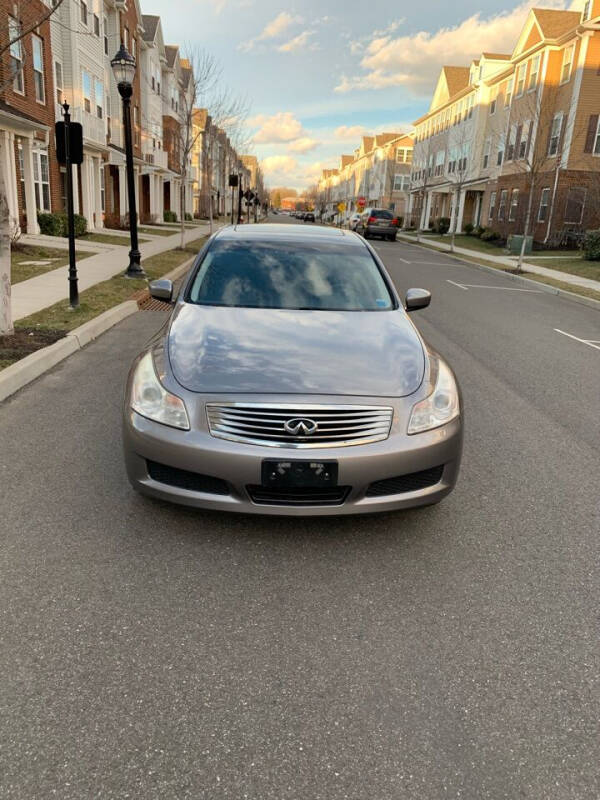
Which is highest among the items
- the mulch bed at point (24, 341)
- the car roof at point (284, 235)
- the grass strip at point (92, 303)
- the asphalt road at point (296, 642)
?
the car roof at point (284, 235)

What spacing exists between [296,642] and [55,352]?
5468 millimetres

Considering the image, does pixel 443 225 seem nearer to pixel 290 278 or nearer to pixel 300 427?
pixel 290 278

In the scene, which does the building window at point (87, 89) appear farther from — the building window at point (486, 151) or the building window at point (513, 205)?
the building window at point (486, 151)

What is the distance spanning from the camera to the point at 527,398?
6668 mm

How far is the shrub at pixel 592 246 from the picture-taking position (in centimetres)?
2481

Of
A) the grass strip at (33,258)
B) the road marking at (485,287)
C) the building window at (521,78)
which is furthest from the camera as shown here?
the building window at (521,78)

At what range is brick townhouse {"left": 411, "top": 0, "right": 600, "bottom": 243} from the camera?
3078cm

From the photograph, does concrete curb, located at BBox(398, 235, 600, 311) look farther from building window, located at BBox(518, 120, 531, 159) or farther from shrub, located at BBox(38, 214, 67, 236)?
shrub, located at BBox(38, 214, 67, 236)

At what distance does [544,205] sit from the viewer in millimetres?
33312

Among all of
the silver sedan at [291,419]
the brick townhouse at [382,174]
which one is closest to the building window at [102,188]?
the silver sedan at [291,419]

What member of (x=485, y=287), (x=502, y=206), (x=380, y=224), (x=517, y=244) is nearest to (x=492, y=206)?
(x=502, y=206)

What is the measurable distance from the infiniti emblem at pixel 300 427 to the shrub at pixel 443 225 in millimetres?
50234

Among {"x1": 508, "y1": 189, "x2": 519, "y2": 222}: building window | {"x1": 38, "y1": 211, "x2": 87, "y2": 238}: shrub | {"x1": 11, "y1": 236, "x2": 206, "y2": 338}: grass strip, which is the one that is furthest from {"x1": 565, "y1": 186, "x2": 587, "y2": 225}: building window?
{"x1": 38, "y1": 211, "x2": 87, "y2": 238}: shrub

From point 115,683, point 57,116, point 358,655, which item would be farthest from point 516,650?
point 57,116
